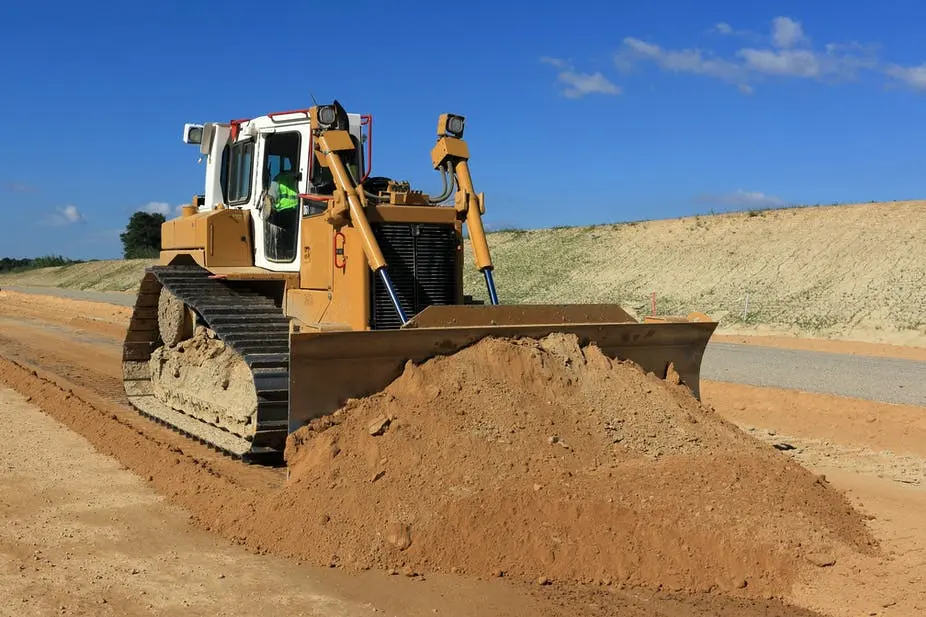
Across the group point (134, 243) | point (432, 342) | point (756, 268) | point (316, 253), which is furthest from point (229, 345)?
point (134, 243)

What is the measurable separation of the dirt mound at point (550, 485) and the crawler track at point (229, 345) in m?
0.60

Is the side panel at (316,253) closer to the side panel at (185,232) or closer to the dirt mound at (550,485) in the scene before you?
the side panel at (185,232)

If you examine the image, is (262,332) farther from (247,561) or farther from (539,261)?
(539,261)

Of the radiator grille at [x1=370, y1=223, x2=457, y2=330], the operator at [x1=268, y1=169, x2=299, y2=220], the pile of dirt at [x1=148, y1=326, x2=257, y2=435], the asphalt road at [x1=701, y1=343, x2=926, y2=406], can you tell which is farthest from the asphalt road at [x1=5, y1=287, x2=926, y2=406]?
the pile of dirt at [x1=148, y1=326, x2=257, y2=435]

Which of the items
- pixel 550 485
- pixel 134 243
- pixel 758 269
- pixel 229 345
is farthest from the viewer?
pixel 134 243

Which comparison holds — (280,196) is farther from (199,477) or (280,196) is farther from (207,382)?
(199,477)

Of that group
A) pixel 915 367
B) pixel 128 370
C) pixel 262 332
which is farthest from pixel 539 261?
pixel 262 332

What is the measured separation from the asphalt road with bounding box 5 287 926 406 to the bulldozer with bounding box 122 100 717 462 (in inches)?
193

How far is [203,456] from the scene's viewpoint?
777 cm

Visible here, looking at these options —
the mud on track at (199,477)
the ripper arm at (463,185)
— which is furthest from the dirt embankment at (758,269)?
the mud on track at (199,477)

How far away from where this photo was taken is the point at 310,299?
835 centimetres

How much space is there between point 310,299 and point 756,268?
90.6 ft

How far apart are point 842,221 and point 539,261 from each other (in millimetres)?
13410

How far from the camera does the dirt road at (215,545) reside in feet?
15.7
